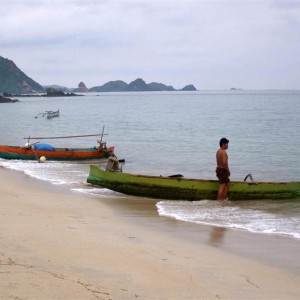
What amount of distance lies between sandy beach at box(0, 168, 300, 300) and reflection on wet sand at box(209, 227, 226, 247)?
0.06ft

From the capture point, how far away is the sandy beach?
18.4 feet

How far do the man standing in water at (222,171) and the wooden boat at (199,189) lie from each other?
19 cm

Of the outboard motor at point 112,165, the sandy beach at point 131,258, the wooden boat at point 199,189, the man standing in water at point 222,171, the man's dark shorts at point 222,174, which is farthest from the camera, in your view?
the outboard motor at point 112,165

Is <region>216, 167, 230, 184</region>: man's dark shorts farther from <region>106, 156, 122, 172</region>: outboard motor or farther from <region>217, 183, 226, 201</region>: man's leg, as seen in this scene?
→ <region>106, 156, 122, 172</region>: outboard motor

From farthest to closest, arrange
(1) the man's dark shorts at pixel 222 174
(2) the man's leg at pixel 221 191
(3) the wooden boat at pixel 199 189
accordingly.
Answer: (3) the wooden boat at pixel 199 189 → (2) the man's leg at pixel 221 191 → (1) the man's dark shorts at pixel 222 174

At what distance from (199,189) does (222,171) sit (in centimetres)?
82

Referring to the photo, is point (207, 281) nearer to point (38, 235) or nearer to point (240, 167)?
point (38, 235)

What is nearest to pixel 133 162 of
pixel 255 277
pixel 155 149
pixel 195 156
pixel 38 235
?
pixel 195 156

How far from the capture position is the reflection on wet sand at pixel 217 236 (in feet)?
28.7

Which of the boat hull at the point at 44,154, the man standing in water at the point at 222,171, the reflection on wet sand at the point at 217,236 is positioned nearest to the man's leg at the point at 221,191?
the man standing in water at the point at 222,171

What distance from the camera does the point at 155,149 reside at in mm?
31047

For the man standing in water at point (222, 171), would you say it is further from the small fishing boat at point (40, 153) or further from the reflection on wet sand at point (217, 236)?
the small fishing boat at point (40, 153)

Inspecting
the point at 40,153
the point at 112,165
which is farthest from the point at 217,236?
the point at 40,153

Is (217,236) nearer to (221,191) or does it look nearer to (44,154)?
(221,191)
